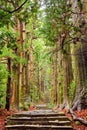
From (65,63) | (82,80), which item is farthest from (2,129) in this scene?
(65,63)

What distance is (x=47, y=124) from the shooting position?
31.5ft

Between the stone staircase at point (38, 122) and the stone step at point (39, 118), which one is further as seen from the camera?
the stone step at point (39, 118)

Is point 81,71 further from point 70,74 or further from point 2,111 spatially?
point 2,111

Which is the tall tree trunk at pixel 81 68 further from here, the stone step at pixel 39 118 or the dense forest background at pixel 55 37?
the stone step at pixel 39 118

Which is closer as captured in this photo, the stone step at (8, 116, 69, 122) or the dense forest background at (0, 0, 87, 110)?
the dense forest background at (0, 0, 87, 110)

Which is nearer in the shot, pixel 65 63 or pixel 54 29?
pixel 54 29

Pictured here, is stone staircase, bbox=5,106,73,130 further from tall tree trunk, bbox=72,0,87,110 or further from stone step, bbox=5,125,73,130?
tall tree trunk, bbox=72,0,87,110

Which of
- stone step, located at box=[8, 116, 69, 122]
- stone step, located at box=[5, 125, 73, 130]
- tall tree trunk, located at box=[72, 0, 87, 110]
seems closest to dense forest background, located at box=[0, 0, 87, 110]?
tall tree trunk, located at box=[72, 0, 87, 110]

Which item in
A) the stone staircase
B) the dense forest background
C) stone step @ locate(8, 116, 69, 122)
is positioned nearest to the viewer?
the dense forest background

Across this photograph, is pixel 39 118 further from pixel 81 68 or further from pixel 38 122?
pixel 81 68

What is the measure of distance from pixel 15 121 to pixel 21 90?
20.8 ft

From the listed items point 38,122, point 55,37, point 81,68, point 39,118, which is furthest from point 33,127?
point 81,68

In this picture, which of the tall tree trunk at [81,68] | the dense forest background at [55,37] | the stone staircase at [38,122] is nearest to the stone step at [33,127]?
the stone staircase at [38,122]

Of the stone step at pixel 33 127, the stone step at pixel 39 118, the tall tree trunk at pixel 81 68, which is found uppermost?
the tall tree trunk at pixel 81 68
